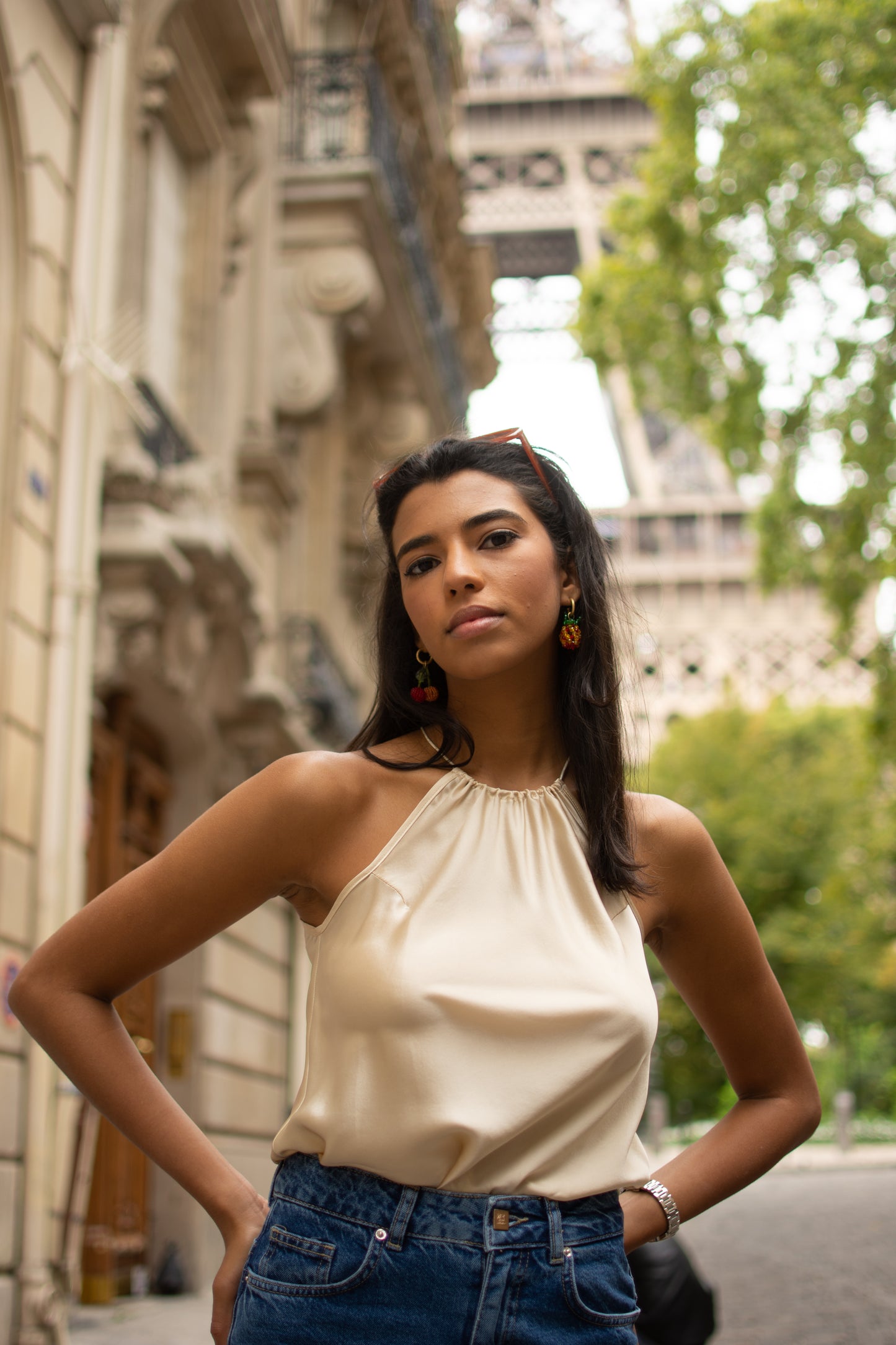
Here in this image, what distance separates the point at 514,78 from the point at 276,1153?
6980 centimetres

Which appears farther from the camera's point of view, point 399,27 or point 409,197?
point 399,27

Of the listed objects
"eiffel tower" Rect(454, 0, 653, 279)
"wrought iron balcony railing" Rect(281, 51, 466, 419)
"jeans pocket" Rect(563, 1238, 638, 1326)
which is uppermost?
"eiffel tower" Rect(454, 0, 653, 279)

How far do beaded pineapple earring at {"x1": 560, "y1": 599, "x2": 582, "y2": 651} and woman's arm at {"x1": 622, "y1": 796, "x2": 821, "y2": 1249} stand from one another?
0.23 metres

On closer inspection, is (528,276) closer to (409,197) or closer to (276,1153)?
(409,197)

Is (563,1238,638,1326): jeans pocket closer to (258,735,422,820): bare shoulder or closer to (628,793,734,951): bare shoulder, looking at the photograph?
(628,793,734,951): bare shoulder

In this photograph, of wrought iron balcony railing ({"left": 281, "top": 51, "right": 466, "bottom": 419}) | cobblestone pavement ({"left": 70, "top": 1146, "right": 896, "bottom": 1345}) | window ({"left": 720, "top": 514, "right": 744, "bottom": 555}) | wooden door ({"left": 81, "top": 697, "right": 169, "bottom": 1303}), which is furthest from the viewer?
window ({"left": 720, "top": 514, "right": 744, "bottom": 555})

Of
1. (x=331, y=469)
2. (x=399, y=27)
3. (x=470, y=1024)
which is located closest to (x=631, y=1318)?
(x=470, y=1024)

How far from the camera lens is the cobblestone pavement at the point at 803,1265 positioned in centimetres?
738

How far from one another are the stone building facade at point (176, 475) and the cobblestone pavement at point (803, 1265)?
10.7ft

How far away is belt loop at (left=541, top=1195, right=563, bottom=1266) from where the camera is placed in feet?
5.38

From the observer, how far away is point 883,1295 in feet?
27.0

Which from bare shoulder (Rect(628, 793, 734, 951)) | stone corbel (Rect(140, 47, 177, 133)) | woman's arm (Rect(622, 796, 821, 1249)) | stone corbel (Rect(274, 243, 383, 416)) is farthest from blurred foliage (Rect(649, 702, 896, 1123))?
bare shoulder (Rect(628, 793, 734, 951))

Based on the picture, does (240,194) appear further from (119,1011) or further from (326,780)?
(326,780)

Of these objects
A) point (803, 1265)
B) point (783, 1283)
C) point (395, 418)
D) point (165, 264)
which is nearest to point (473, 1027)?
point (783, 1283)
